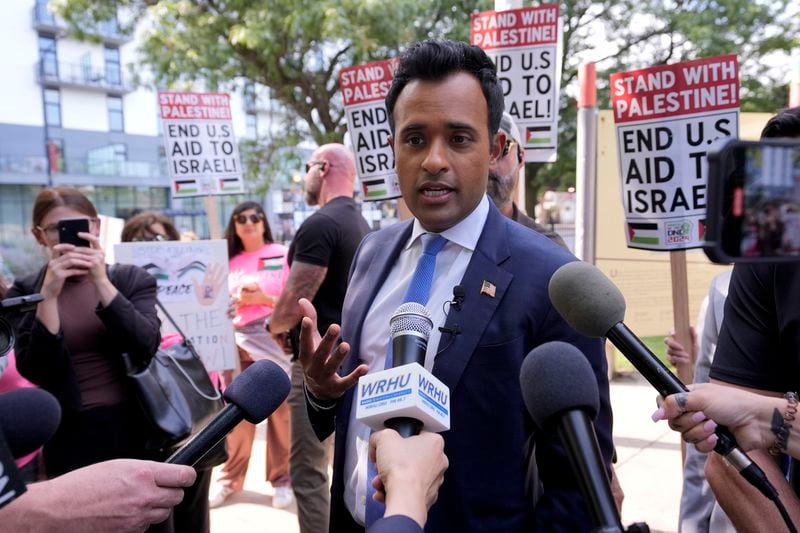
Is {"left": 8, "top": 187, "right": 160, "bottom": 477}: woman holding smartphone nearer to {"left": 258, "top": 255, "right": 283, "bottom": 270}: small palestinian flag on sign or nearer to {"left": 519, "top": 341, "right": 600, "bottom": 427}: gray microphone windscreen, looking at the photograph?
{"left": 258, "top": 255, "right": 283, "bottom": 270}: small palestinian flag on sign

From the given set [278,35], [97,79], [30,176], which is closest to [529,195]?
[278,35]

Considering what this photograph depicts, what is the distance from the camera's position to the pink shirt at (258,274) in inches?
203

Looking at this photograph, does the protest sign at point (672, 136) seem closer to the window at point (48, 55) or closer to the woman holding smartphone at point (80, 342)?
the woman holding smartphone at point (80, 342)

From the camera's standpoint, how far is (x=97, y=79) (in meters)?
36.0

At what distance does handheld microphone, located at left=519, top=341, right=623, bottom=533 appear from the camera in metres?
0.93

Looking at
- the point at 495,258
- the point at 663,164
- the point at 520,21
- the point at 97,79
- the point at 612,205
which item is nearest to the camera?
the point at 495,258

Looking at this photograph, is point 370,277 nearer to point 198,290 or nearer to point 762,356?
point 762,356

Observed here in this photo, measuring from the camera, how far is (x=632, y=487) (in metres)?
4.77

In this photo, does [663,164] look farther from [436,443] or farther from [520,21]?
[436,443]

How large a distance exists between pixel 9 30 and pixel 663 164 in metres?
38.0

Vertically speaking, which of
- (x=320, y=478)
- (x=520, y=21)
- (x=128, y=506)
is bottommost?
(x=320, y=478)

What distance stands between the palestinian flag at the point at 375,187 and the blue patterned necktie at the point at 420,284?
2694 millimetres

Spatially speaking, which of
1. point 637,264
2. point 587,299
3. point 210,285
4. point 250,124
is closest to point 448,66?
point 587,299

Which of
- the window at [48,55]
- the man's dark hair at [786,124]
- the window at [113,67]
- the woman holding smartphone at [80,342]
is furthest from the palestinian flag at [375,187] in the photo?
the window at [113,67]
